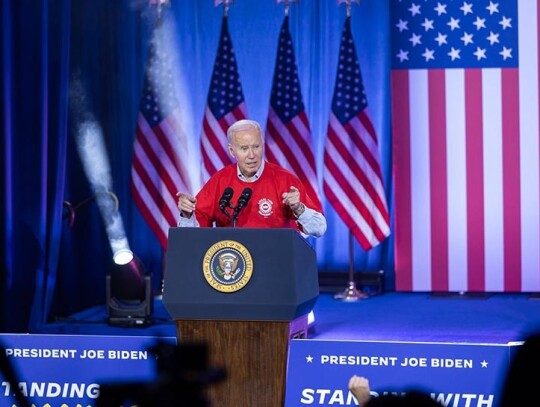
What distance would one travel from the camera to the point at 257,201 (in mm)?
4148

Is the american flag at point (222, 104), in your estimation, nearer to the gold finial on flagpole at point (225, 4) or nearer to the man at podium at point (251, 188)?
the gold finial on flagpole at point (225, 4)

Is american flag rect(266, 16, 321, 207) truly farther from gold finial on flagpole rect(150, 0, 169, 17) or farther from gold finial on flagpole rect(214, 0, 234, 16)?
gold finial on flagpole rect(150, 0, 169, 17)

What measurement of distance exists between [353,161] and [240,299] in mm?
4989

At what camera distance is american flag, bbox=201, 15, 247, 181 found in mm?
8328

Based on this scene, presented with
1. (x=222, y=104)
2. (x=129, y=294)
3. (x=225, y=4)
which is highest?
(x=225, y=4)

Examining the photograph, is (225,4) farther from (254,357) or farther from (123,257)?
(254,357)

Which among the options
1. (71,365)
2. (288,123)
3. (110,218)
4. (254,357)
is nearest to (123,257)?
(110,218)

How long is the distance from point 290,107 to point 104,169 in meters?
1.75

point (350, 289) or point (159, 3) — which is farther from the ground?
point (159, 3)

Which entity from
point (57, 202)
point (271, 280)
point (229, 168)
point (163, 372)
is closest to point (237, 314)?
point (271, 280)

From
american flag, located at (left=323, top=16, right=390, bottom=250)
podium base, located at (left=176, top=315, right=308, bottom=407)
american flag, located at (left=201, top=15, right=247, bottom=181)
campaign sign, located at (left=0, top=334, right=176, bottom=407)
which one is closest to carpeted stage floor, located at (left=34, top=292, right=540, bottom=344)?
american flag, located at (left=323, top=16, right=390, bottom=250)

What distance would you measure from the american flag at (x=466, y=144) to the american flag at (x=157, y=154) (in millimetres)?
1991

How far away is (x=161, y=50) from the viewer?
8.73 m

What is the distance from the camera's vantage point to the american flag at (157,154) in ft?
27.7
